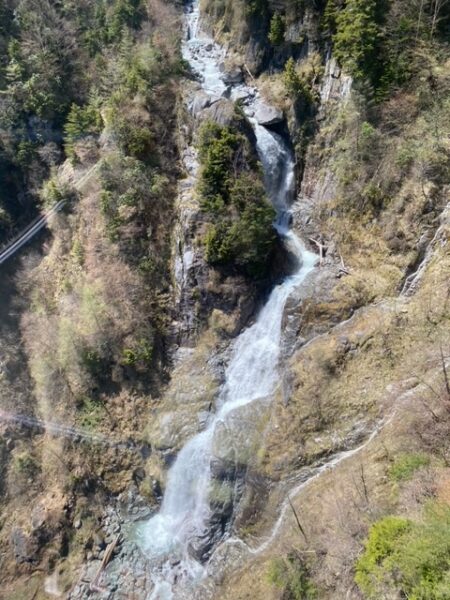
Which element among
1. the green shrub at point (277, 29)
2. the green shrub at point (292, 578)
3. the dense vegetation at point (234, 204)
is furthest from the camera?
the green shrub at point (277, 29)

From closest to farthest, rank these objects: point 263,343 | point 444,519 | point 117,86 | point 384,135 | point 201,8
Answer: point 444,519 → point 384,135 → point 263,343 → point 117,86 → point 201,8

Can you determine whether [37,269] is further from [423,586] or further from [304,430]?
[423,586]

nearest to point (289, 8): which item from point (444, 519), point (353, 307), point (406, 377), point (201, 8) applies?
point (201, 8)

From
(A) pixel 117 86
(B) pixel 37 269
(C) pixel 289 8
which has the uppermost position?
(C) pixel 289 8

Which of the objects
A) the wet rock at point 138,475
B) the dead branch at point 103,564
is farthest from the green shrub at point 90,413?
the dead branch at point 103,564

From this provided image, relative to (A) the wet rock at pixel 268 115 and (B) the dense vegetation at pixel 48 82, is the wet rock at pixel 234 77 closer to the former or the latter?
(A) the wet rock at pixel 268 115

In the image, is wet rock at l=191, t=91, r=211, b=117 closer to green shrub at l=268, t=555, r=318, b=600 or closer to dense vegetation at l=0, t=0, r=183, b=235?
dense vegetation at l=0, t=0, r=183, b=235
